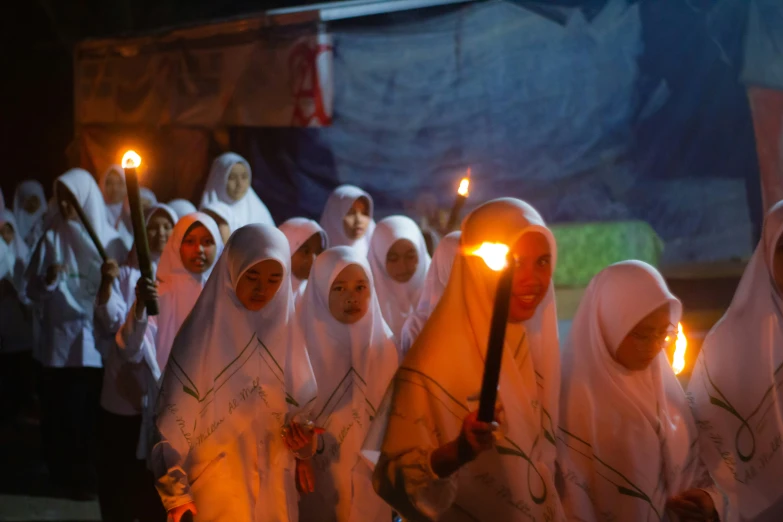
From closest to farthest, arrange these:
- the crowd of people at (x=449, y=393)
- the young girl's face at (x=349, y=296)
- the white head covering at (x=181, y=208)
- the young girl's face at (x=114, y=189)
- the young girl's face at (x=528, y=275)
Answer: the crowd of people at (x=449, y=393) < the young girl's face at (x=528, y=275) < the young girl's face at (x=349, y=296) < the white head covering at (x=181, y=208) < the young girl's face at (x=114, y=189)

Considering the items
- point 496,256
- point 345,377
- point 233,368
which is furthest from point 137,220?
point 496,256

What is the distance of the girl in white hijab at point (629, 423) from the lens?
98.8 inches

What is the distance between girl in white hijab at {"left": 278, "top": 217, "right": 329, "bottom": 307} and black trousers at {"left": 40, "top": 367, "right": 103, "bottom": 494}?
2086 millimetres

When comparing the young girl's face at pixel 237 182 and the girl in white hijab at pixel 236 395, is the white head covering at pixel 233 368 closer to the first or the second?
the girl in white hijab at pixel 236 395

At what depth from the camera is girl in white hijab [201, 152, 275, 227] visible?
19.7ft

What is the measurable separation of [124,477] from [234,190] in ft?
7.84

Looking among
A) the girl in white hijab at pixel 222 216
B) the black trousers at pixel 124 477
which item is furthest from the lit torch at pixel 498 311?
the girl in white hijab at pixel 222 216

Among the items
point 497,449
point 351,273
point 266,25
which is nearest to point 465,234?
point 497,449

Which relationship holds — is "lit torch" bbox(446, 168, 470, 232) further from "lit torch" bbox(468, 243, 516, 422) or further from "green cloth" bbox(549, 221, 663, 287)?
"lit torch" bbox(468, 243, 516, 422)

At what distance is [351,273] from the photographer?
3453mm

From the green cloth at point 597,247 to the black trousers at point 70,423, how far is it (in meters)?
3.65

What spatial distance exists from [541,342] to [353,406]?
114 centimetres

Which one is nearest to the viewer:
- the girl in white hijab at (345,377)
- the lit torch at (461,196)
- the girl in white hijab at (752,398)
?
the girl in white hijab at (752,398)

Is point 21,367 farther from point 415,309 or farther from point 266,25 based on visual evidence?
point 415,309
